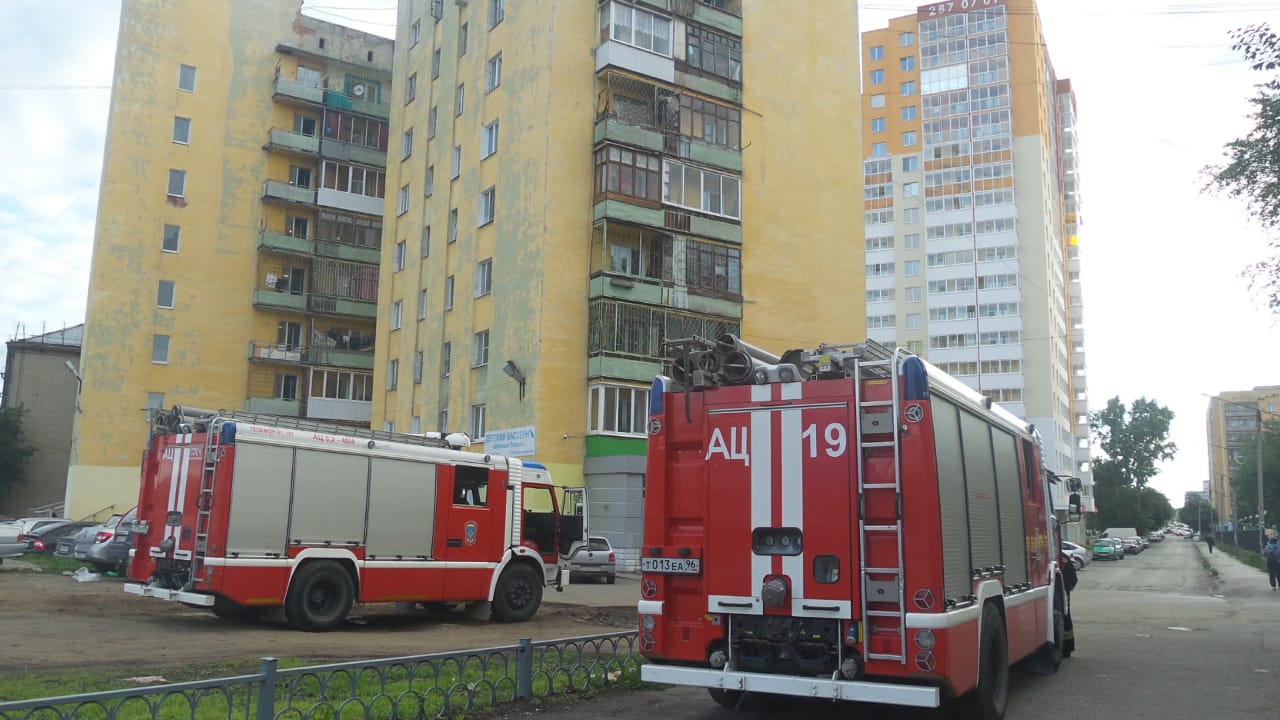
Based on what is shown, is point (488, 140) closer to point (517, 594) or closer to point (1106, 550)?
point (517, 594)

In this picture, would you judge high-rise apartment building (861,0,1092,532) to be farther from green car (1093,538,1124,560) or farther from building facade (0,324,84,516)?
building facade (0,324,84,516)

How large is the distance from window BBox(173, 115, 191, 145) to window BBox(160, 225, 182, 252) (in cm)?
416

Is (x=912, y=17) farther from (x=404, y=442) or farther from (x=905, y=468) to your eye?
(x=905, y=468)

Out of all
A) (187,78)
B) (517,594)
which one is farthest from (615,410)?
(187,78)

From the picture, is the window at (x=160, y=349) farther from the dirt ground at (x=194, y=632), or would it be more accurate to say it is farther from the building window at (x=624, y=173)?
the dirt ground at (x=194, y=632)

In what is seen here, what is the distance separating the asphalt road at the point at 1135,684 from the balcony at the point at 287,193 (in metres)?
40.3

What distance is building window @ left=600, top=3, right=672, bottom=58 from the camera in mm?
35562

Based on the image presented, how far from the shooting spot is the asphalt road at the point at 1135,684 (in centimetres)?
920

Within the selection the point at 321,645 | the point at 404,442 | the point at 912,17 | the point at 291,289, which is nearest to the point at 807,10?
the point at 291,289

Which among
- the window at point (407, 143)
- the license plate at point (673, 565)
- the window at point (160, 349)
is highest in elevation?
the window at point (407, 143)

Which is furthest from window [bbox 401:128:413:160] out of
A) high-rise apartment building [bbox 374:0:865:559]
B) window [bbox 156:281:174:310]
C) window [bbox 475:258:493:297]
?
window [bbox 156:281:174:310]

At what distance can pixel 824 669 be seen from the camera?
24.6 ft

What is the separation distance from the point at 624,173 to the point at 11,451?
133 ft

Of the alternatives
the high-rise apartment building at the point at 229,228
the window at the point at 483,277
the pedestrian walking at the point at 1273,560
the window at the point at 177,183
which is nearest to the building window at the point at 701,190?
the window at the point at 483,277
